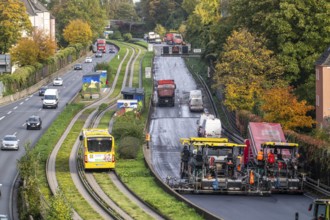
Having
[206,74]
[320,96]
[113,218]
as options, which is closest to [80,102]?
[206,74]

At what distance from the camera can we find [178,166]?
2448 inches

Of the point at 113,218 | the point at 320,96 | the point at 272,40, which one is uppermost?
the point at 272,40

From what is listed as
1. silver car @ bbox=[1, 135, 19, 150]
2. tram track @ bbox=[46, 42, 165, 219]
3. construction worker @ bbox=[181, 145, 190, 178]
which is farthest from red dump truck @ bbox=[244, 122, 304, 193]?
silver car @ bbox=[1, 135, 19, 150]

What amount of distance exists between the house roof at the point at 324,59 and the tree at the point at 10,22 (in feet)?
197

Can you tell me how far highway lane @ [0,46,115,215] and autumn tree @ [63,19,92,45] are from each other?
46.4 metres

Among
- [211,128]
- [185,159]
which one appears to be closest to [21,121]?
[211,128]

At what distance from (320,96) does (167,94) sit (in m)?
28.1

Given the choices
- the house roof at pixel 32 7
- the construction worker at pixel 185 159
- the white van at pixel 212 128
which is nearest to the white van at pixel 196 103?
the white van at pixel 212 128

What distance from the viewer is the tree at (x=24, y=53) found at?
135 metres

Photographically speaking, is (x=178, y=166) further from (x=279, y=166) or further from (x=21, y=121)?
(x=21, y=121)

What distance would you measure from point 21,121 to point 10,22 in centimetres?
4053

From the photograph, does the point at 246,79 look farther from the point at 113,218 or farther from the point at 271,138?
the point at 113,218

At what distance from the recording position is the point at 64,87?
127m

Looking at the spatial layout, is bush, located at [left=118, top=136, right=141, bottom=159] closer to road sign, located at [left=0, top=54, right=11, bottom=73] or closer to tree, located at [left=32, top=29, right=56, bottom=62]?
road sign, located at [left=0, top=54, right=11, bottom=73]
